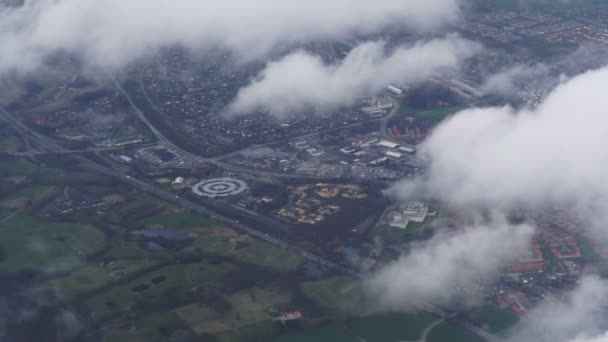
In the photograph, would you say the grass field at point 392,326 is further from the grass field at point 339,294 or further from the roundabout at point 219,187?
the roundabout at point 219,187

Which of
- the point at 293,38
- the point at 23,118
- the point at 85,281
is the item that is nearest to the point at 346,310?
the point at 85,281

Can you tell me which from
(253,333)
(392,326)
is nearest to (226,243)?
(253,333)

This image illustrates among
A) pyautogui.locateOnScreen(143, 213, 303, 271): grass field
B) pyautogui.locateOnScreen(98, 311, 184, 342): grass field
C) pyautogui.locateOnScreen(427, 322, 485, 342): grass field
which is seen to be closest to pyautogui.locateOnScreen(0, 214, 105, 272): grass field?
pyautogui.locateOnScreen(143, 213, 303, 271): grass field

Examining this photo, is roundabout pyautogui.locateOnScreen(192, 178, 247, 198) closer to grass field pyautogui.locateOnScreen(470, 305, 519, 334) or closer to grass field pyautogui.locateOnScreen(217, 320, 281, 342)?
grass field pyautogui.locateOnScreen(217, 320, 281, 342)

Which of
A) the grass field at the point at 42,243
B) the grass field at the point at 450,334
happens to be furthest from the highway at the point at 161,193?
the grass field at the point at 42,243

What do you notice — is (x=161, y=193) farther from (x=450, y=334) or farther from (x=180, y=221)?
(x=450, y=334)

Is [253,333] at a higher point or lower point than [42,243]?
lower

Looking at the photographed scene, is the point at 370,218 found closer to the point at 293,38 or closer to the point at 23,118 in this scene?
the point at 23,118
